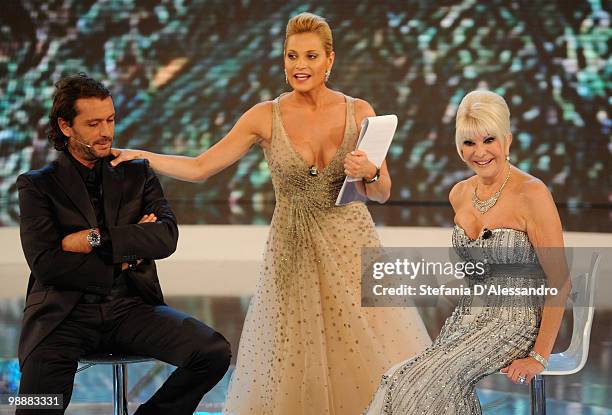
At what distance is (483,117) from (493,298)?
1.68 feet

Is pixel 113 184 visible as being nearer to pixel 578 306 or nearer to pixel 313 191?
pixel 313 191

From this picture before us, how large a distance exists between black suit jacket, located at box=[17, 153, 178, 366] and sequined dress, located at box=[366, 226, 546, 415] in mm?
1020

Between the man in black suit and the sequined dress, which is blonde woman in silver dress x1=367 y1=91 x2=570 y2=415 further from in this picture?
the man in black suit

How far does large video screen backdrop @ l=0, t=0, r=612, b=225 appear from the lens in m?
10.9

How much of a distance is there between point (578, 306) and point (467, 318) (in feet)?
1.70

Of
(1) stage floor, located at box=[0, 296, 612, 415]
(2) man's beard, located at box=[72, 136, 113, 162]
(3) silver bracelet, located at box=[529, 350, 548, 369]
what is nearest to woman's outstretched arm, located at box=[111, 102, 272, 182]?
(2) man's beard, located at box=[72, 136, 113, 162]

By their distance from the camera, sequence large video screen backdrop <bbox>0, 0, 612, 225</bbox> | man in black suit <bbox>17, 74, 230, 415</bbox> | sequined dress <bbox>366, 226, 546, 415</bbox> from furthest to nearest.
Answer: large video screen backdrop <bbox>0, 0, 612, 225</bbox>
man in black suit <bbox>17, 74, 230, 415</bbox>
sequined dress <bbox>366, 226, 546, 415</bbox>

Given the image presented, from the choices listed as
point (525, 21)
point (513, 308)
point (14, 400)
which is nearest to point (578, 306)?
point (513, 308)

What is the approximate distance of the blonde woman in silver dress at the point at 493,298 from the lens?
2.59 meters

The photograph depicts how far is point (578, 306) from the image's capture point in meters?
3.08

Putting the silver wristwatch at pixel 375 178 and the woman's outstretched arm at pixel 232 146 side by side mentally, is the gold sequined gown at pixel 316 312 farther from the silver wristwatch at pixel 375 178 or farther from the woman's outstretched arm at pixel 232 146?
the silver wristwatch at pixel 375 178

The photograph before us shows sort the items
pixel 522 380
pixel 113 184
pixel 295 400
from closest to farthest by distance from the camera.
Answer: pixel 522 380, pixel 113 184, pixel 295 400

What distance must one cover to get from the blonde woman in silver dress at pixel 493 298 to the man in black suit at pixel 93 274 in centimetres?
81


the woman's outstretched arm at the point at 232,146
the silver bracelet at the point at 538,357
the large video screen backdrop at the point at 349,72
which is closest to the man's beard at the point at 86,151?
the woman's outstretched arm at the point at 232,146
